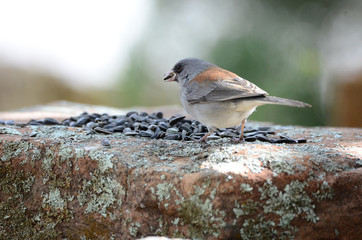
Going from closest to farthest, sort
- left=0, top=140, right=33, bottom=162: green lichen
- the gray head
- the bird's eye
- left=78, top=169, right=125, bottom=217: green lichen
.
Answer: left=78, top=169, right=125, bottom=217: green lichen < left=0, top=140, right=33, bottom=162: green lichen < the gray head < the bird's eye

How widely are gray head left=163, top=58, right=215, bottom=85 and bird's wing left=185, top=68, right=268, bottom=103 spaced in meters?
0.24

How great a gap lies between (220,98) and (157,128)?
0.74 m

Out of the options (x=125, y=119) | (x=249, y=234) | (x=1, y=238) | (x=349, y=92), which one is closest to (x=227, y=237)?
(x=249, y=234)

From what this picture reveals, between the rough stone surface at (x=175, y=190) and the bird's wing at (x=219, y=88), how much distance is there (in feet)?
1.49

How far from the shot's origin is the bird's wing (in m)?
2.91

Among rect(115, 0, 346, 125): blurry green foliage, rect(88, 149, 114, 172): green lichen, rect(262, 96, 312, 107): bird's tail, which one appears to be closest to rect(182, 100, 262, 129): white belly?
rect(262, 96, 312, 107): bird's tail

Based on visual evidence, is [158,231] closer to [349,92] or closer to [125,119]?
[125,119]

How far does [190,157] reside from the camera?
248cm

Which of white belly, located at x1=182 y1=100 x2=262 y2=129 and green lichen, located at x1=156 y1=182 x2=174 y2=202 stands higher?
white belly, located at x1=182 y1=100 x2=262 y2=129

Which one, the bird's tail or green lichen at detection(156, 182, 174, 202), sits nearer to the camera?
green lichen at detection(156, 182, 174, 202)

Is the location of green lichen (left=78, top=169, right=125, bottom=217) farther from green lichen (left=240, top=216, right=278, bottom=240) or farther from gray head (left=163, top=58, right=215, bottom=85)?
gray head (left=163, top=58, right=215, bottom=85)

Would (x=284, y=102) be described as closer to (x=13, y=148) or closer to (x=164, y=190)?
(x=164, y=190)

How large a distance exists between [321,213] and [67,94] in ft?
25.4

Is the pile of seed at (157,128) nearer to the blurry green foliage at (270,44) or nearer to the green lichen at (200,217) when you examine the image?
the green lichen at (200,217)
